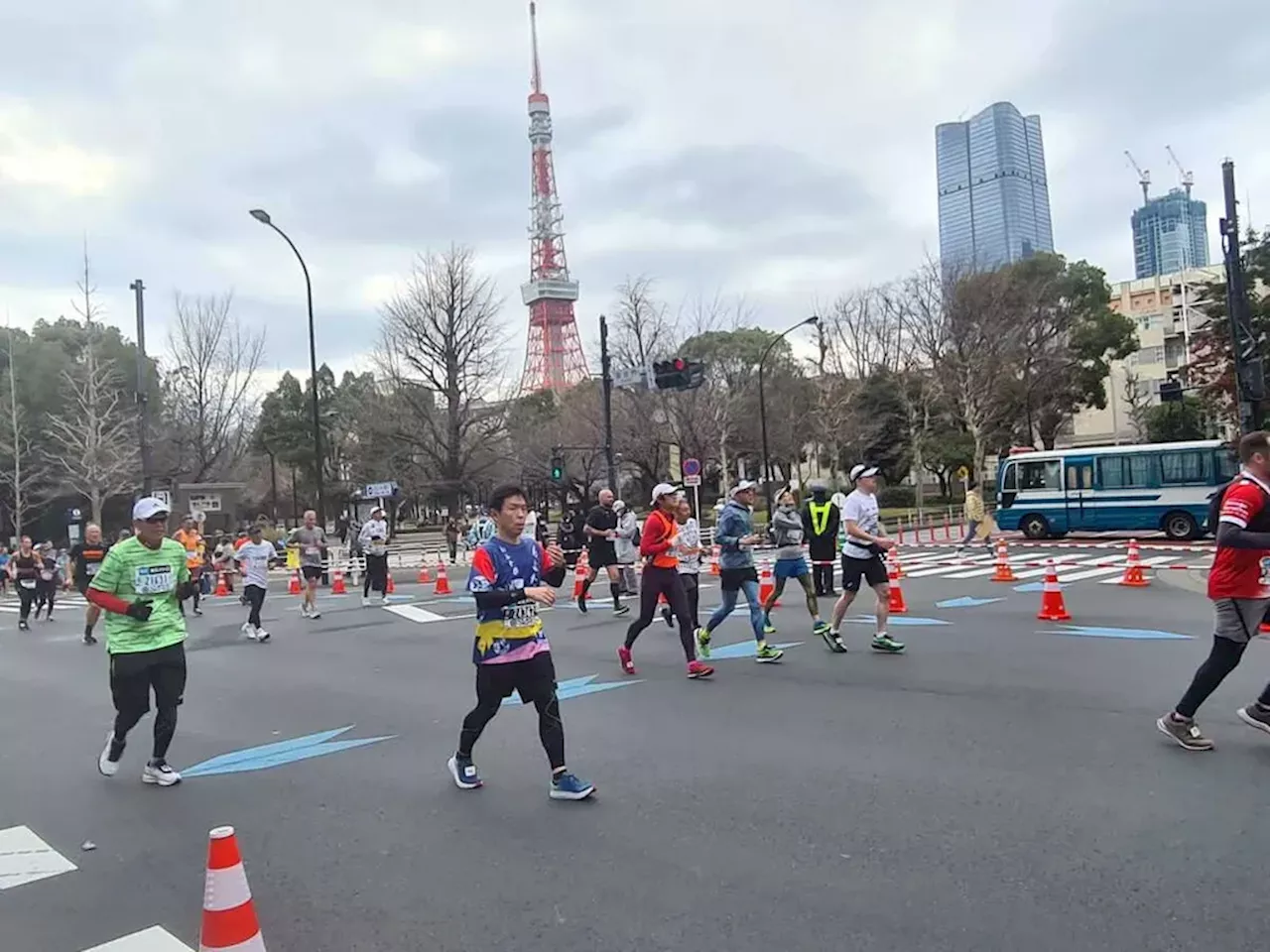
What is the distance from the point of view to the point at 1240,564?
538cm

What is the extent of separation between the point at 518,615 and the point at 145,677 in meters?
2.45

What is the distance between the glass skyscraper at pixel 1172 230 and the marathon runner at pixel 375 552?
16118 cm

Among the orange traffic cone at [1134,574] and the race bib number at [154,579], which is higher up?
the race bib number at [154,579]

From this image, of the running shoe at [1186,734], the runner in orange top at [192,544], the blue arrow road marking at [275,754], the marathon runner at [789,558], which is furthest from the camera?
the runner in orange top at [192,544]

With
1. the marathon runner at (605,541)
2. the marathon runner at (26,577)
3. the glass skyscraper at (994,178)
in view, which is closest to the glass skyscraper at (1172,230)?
the glass skyscraper at (994,178)

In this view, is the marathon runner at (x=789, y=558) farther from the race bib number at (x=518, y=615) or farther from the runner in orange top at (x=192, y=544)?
the runner in orange top at (x=192, y=544)

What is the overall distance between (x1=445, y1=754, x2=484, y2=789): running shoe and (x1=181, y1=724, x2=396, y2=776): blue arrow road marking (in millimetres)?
1385

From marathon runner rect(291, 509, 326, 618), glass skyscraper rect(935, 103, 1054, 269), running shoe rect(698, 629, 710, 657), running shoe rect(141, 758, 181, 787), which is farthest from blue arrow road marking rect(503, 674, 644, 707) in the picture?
glass skyscraper rect(935, 103, 1054, 269)

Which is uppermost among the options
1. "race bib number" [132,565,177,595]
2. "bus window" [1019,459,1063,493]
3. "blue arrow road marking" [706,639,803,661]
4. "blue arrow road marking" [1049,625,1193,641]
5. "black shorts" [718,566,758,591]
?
"bus window" [1019,459,1063,493]

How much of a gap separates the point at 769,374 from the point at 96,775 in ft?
143

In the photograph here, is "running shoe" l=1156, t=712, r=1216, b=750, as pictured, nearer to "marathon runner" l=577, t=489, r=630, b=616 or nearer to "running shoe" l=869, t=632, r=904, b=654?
"running shoe" l=869, t=632, r=904, b=654

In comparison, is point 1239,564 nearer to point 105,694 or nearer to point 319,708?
point 319,708

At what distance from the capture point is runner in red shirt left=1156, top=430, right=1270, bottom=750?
5270 mm

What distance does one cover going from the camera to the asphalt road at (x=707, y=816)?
3.69 meters
